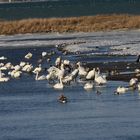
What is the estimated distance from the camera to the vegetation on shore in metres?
75.1

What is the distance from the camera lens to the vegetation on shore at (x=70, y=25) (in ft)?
246

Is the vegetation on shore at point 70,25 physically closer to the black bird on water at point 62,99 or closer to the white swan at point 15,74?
the white swan at point 15,74

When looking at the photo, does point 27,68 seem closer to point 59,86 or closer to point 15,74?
point 15,74

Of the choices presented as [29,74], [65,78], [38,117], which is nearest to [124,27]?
[29,74]

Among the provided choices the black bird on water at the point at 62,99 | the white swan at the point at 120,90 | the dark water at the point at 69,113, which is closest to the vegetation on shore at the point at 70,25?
the dark water at the point at 69,113

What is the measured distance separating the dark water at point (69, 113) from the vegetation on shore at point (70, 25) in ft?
128

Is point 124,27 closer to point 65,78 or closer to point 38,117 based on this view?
point 65,78

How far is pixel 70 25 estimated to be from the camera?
253ft

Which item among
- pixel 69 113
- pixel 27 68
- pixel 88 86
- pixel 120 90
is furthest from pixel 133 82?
pixel 27 68

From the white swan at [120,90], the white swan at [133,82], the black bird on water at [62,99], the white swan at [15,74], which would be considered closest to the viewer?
the black bird on water at [62,99]

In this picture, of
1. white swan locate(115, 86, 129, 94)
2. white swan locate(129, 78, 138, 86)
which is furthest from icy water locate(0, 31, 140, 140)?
white swan locate(129, 78, 138, 86)

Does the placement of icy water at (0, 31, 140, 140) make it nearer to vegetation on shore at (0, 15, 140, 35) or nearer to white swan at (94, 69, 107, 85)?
white swan at (94, 69, 107, 85)

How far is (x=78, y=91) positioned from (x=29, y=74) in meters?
7.95

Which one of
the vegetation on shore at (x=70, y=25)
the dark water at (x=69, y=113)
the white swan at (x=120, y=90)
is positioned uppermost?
the vegetation on shore at (x=70, y=25)
